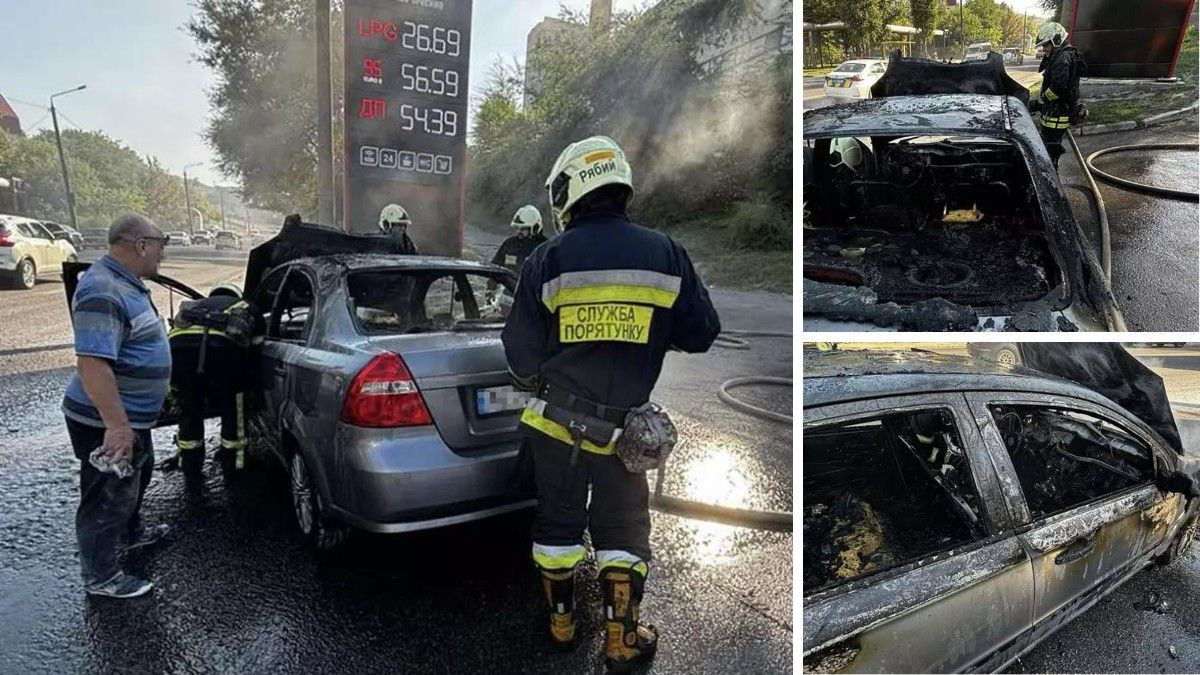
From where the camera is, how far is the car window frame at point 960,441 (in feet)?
6.57

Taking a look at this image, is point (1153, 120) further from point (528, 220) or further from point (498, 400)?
point (528, 220)

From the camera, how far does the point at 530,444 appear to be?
2674 mm

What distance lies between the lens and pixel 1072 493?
267 cm

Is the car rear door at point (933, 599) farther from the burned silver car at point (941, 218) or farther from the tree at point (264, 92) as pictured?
the tree at point (264, 92)

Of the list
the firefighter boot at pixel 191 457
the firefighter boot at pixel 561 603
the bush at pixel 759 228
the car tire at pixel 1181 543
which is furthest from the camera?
the bush at pixel 759 228

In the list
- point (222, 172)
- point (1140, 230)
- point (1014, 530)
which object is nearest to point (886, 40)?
point (1140, 230)

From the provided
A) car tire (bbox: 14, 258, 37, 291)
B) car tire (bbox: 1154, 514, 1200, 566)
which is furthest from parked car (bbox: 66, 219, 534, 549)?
car tire (bbox: 14, 258, 37, 291)

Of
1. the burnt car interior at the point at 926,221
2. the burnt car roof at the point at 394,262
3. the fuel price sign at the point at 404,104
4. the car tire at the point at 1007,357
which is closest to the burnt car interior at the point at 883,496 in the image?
the car tire at the point at 1007,357

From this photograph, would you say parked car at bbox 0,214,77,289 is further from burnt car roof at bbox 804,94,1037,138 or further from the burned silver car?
burnt car roof at bbox 804,94,1037,138

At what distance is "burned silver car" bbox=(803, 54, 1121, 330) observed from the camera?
86.4 inches

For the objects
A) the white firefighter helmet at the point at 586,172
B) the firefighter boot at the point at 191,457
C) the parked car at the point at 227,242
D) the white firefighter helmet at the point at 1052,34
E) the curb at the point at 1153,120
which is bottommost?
the parked car at the point at 227,242

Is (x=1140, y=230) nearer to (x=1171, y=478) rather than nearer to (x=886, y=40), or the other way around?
(x=1171, y=478)

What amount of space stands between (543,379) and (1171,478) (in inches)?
92.3

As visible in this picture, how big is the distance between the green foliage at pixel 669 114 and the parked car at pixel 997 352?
1026 cm
